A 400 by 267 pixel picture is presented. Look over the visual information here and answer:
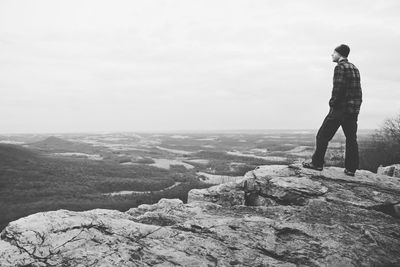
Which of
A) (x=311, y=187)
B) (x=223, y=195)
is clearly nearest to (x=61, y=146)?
(x=223, y=195)

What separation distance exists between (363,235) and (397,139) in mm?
32958

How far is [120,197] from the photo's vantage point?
34.5 meters

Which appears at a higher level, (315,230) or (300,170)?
(300,170)

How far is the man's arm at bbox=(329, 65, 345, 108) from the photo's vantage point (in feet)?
26.3

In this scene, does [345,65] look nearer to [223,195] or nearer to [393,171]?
[223,195]

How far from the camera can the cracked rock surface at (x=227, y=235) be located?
202 inches

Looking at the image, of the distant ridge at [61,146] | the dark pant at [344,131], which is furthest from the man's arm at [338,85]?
the distant ridge at [61,146]

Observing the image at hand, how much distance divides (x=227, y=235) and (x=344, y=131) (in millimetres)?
4906

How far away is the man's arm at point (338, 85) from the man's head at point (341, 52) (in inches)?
16.0

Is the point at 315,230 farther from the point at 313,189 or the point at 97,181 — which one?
the point at 97,181

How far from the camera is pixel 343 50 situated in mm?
8203

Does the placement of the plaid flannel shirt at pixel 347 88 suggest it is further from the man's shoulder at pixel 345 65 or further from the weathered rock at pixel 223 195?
the weathered rock at pixel 223 195

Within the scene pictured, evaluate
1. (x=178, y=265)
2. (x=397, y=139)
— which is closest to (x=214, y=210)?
(x=178, y=265)

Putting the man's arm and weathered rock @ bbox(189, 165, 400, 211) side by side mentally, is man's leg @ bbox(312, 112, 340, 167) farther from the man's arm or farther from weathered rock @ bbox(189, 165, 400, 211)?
weathered rock @ bbox(189, 165, 400, 211)
